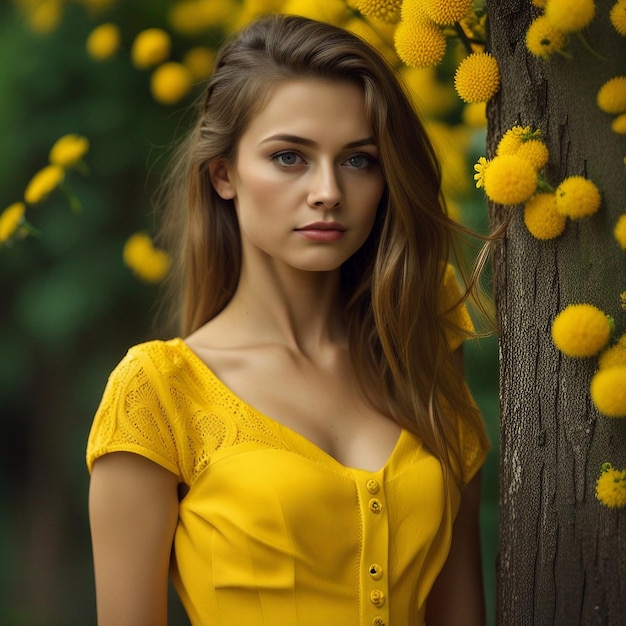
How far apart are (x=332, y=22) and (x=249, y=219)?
0.38m

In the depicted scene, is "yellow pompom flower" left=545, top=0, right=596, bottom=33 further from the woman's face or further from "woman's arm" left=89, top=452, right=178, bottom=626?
"woman's arm" left=89, top=452, right=178, bottom=626

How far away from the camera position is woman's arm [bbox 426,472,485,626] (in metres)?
1.78

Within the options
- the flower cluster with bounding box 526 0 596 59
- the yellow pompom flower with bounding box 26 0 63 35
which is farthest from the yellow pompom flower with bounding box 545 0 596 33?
the yellow pompom flower with bounding box 26 0 63 35

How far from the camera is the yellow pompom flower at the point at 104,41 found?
2232mm

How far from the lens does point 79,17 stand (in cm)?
237

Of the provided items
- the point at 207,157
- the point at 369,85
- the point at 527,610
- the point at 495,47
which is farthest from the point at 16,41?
the point at 527,610

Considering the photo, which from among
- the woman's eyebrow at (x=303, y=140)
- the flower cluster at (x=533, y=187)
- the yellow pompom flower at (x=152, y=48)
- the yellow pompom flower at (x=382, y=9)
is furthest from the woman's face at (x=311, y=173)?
the yellow pompom flower at (x=152, y=48)

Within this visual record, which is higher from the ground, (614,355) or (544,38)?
(544,38)

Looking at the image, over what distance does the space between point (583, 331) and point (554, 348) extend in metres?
0.10

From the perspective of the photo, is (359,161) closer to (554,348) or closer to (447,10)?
(447,10)

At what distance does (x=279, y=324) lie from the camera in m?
1.72

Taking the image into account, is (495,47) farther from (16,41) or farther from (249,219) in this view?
(16,41)

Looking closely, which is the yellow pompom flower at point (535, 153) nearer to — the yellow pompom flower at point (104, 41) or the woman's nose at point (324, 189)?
the woman's nose at point (324, 189)

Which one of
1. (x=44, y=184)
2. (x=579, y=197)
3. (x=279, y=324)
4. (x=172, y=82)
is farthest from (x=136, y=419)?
(x=172, y=82)
